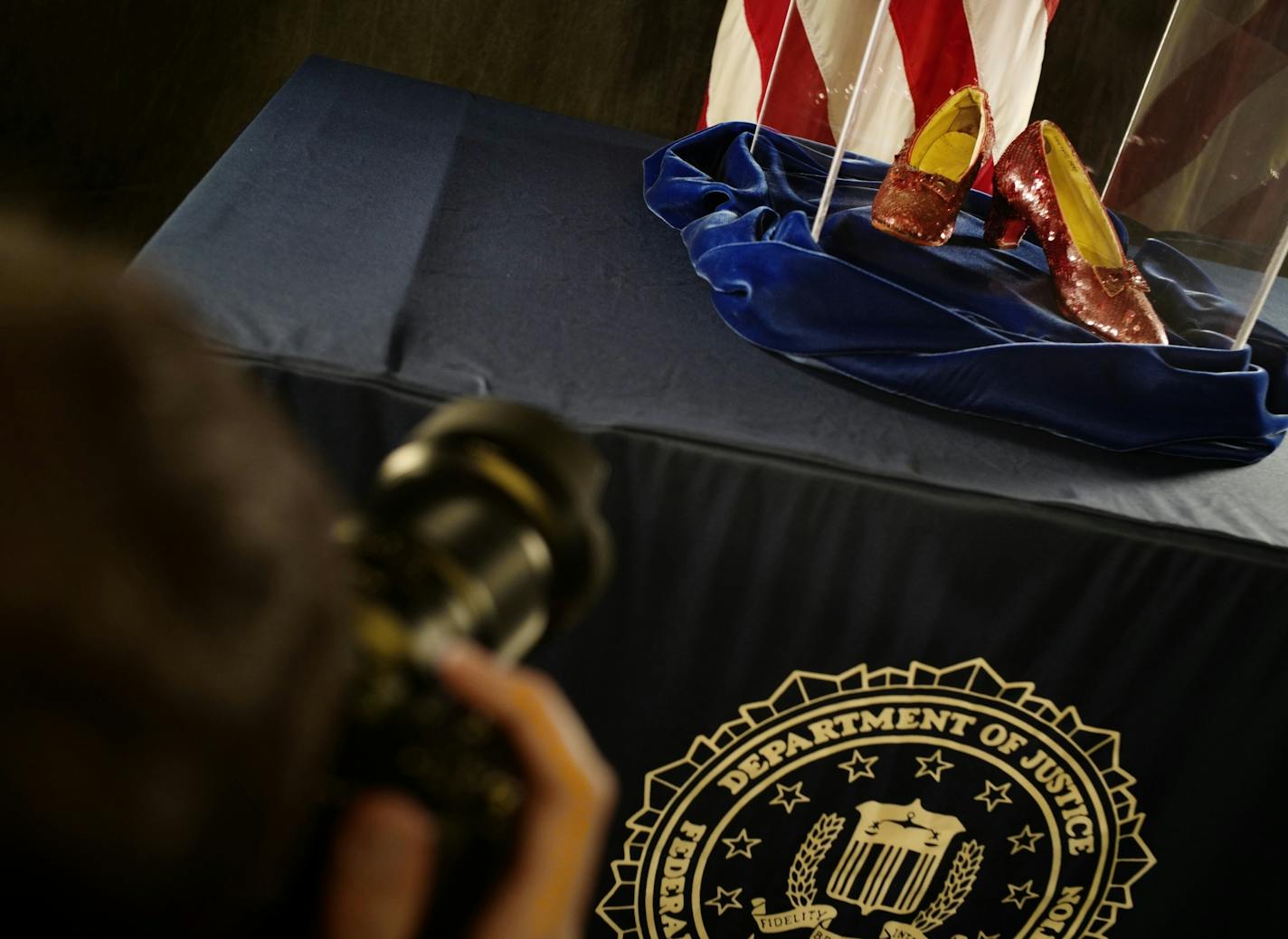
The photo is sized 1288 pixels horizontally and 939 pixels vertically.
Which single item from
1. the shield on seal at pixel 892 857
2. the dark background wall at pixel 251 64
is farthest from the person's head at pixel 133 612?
the dark background wall at pixel 251 64

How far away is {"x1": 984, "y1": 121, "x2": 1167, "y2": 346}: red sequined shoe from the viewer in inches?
42.1

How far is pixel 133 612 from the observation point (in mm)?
182

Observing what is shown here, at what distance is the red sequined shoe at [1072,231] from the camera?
1.07 metres

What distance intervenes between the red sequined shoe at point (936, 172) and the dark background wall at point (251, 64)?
1055 mm

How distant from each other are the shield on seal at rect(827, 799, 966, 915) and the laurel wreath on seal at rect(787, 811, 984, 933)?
15 millimetres

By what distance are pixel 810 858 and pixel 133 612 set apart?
828 millimetres

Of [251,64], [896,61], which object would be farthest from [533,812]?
[251,64]

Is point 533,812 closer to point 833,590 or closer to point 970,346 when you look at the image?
point 833,590

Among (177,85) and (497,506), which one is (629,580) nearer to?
(497,506)

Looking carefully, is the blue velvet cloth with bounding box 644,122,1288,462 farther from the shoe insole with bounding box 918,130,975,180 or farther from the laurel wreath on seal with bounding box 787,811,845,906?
the laurel wreath on seal with bounding box 787,811,845,906

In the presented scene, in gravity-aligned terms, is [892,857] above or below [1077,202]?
below

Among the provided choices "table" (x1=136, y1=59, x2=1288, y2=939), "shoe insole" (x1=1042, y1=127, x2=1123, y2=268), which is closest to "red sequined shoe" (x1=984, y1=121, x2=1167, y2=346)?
"shoe insole" (x1=1042, y1=127, x2=1123, y2=268)

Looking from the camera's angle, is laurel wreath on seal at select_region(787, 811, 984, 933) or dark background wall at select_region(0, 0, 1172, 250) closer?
laurel wreath on seal at select_region(787, 811, 984, 933)

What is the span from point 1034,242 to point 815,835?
845mm
